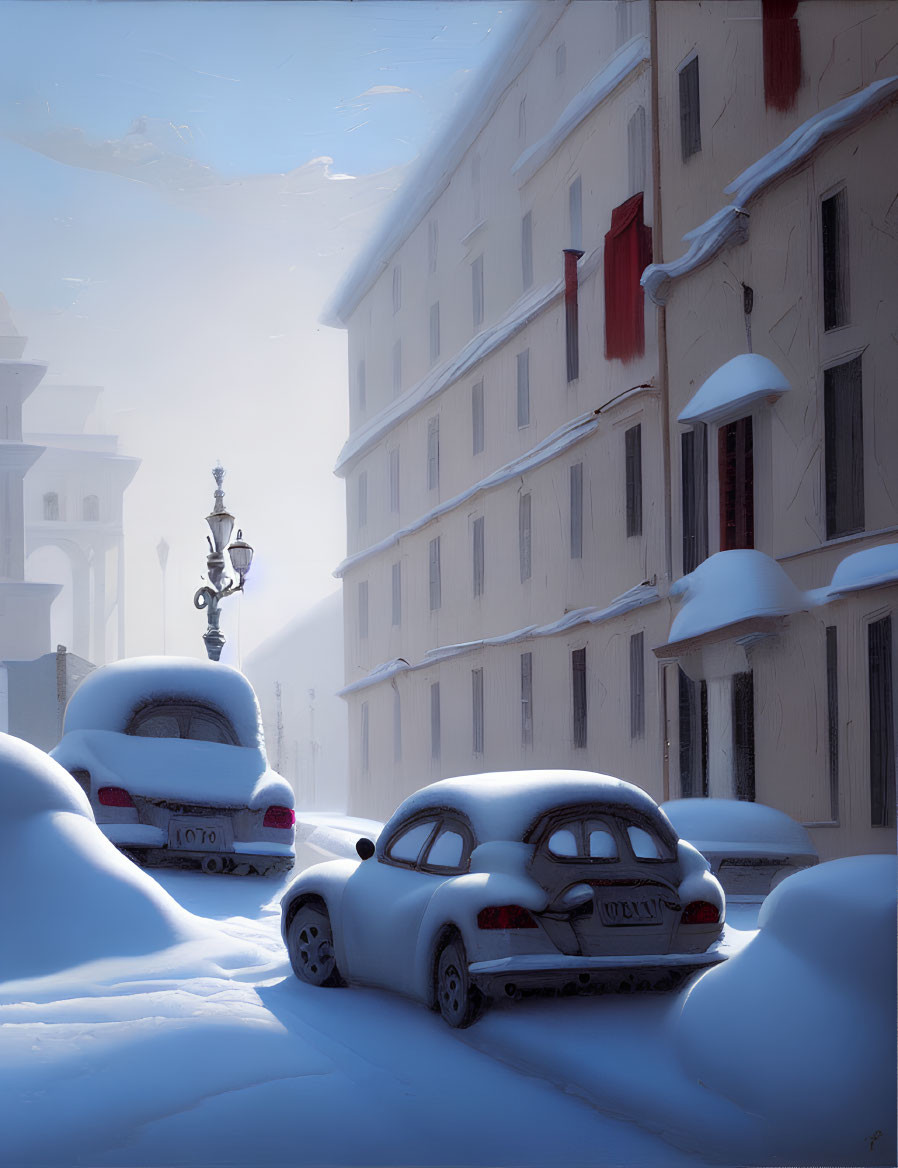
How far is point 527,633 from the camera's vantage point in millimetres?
10328

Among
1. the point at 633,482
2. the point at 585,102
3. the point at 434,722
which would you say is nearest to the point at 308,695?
the point at 434,722

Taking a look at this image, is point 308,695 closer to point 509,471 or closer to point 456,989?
point 509,471

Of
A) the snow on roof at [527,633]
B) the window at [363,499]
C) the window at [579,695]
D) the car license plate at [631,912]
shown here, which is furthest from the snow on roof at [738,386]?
the car license plate at [631,912]

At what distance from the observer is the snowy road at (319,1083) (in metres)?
4.53

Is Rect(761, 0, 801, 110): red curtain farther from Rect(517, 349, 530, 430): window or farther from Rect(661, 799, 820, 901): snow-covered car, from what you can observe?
Rect(661, 799, 820, 901): snow-covered car

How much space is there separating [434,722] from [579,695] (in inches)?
60.3

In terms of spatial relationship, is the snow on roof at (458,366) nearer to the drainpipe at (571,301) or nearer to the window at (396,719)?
the drainpipe at (571,301)

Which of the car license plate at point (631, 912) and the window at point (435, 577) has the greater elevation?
the window at point (435, 577)

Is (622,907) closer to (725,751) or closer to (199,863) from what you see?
(725,751)

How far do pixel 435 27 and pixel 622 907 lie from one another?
5127 mm

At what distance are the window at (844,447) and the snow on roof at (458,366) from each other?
2.73 meters

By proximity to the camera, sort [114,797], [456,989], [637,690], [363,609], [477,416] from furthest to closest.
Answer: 1. [363,609]
2. [477,416]
3. [637,690]
4. [114,797]
5. [456,989]

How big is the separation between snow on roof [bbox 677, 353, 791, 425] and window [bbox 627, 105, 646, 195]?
184cm

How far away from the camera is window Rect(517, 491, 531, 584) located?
10359 millimetres
